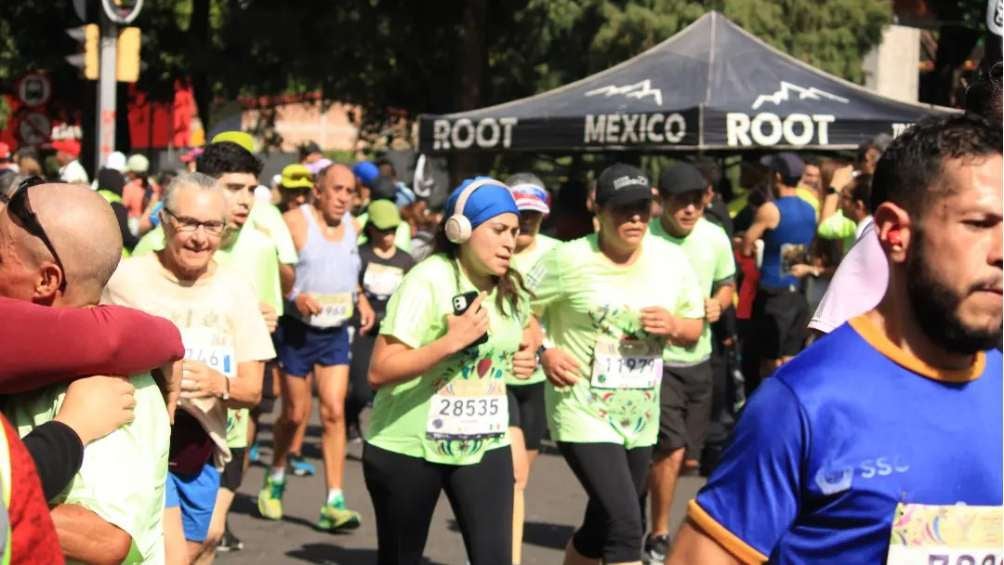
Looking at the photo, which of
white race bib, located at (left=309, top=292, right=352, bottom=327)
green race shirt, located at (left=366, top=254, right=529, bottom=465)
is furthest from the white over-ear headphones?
white race bib, located at (left=309, top=292, right=352, bottom=327)

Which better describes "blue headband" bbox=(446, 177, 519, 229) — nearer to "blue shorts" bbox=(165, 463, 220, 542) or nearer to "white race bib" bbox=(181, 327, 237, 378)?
"white race bib" bbox=(181, 327, 237, 378)

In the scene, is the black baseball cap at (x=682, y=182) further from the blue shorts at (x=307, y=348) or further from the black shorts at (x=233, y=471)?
the black shorts at (x=233, y=471)

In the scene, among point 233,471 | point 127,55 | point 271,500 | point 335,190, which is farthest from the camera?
point 127,55

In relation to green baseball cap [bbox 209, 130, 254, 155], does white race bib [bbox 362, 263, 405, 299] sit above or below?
below

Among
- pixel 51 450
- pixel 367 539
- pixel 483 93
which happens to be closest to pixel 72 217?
pixel 51 450

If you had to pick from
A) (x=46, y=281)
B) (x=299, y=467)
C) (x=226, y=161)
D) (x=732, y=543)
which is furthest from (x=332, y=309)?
(x=732, y=543)

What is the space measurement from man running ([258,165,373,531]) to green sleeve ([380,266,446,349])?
12.1 feet

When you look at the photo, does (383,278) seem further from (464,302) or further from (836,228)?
(464,302)

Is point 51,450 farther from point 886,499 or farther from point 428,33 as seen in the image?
point 428,33

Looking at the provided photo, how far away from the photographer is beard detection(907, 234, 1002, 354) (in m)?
2.84

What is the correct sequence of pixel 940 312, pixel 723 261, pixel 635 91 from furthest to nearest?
pixel 635 91
pixel 723 261
pixel 940 312

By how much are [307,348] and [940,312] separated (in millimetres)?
7840

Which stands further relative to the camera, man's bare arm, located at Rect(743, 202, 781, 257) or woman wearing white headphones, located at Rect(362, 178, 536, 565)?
man's bare arm, located at Rect(743, 202, 781, 257)

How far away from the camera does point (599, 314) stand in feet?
25.5
